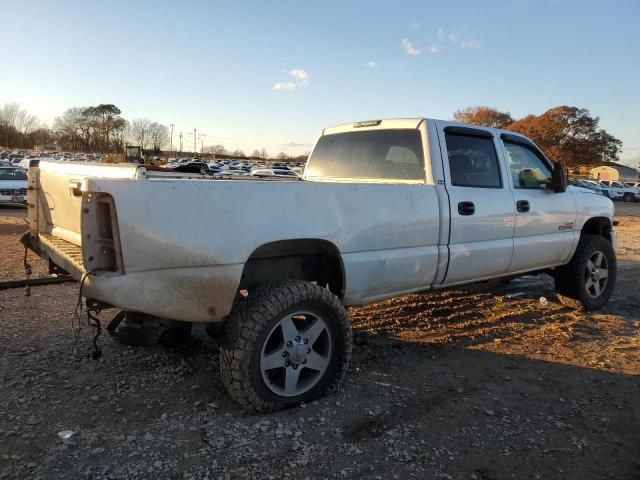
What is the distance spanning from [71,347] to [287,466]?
8.05ft

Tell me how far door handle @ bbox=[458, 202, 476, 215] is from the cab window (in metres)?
0.86

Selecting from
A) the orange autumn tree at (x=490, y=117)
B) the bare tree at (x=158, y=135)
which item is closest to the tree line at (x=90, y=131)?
the bare tree at (x=158, y=135)

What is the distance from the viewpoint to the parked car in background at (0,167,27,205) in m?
17.5

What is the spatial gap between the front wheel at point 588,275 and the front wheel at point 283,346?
11.5 ft

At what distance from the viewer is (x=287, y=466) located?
2695 mm

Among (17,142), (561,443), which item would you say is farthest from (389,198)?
(17,142)

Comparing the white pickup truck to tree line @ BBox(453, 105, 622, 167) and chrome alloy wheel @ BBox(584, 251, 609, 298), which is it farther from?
tree line @ BBox(453, 105, 622, 167)

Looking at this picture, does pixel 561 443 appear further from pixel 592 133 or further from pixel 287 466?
pixel 592 133

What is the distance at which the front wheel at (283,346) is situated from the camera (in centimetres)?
305

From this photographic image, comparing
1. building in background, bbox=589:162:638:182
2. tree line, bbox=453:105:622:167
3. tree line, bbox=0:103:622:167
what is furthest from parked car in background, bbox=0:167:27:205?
building in background, bbox=589:162:638:182

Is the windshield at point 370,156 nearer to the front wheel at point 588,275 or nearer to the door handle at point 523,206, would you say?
the door handle at point 523,206

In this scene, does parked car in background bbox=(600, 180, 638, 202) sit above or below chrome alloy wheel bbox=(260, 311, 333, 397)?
above

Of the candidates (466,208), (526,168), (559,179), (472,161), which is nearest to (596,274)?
(559,179)

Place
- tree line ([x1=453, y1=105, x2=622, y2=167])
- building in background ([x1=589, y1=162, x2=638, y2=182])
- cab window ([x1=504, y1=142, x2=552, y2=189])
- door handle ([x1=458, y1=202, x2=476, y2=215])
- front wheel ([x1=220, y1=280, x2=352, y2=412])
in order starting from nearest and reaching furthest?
front wheel ([x1=220, y1=280, x2=352, y2=412]), door handle ([x1=458, y1=202, x2=476, y2=215]), cab window ([x1=504, y1=142, x2=552, y2=189]), tree line ([x1=453, y1=105, x2=622, y2=167]), building in background ([x1=589, y1=162, x2=638, y2=182])
